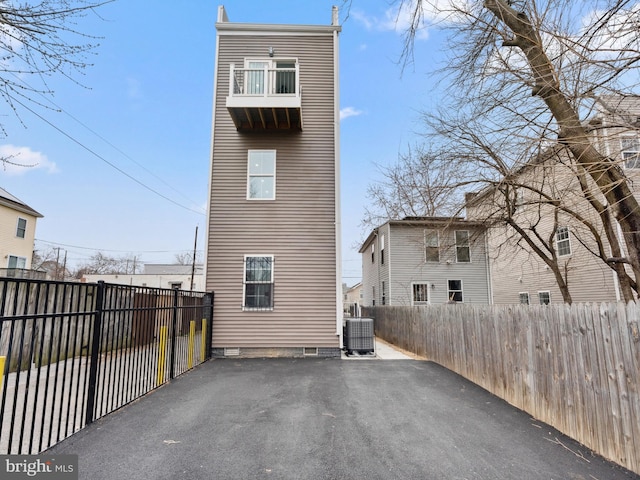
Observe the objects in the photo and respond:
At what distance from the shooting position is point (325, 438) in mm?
3314

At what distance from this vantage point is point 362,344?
840 centimetres

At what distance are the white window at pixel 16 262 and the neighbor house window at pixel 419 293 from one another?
1981 centimetres

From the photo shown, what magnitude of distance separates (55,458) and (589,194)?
22.7 ft

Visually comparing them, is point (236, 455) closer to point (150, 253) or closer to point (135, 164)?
point (135, 164)

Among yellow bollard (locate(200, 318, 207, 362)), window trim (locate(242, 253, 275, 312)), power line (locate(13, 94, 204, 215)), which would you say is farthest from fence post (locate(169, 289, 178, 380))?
power line (locate(13, 94, 204, 215))

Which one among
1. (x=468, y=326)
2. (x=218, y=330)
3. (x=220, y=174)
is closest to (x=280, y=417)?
(x=468, y=326)

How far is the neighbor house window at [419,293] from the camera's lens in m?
14.0

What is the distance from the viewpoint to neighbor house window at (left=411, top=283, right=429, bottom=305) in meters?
14.0

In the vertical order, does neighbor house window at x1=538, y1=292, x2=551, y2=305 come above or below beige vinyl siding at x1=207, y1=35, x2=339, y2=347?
below

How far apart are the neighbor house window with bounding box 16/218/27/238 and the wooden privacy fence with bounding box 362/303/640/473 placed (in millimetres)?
21351

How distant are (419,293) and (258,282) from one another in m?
8.46

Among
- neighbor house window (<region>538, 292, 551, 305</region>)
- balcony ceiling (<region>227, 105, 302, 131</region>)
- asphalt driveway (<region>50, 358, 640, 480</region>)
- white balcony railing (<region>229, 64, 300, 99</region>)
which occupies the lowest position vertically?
asphalt driveway (<region>50, 358, 640, 480</region>)

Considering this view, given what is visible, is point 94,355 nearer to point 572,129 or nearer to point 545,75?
point 545,75

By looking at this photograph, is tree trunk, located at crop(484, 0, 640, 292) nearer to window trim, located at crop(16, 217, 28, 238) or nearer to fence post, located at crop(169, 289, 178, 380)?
fence post, located at crop(169, 289, 178, 380)
